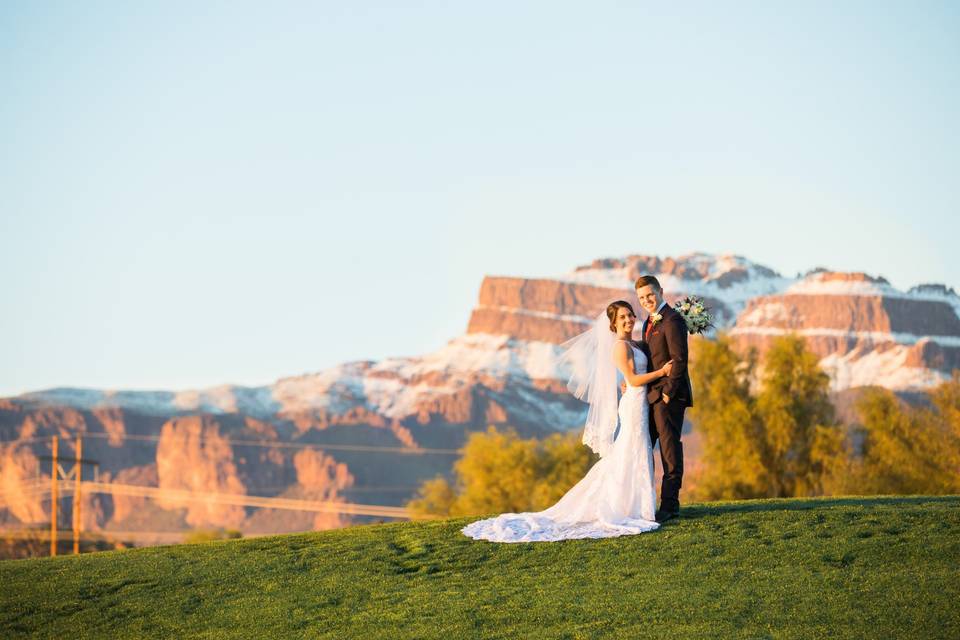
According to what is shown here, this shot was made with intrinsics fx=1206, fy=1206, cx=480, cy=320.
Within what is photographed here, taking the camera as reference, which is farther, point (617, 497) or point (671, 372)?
point (617, 497)

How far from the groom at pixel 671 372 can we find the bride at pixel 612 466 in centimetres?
18

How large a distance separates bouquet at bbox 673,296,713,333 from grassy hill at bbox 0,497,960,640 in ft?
9.15

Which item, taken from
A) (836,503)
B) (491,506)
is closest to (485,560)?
(836,503)

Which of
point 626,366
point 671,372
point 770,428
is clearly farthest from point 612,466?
point 770,428

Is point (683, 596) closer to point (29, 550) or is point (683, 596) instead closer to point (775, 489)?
point (775, 489)

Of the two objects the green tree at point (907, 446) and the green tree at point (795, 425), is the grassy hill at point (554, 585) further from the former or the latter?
the green tree at point (795, 425)

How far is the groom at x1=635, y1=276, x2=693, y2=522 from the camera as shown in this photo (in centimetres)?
1639

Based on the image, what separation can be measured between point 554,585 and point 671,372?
3.44 meters

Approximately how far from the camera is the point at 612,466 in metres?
17.1

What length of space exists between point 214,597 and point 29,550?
11711cm

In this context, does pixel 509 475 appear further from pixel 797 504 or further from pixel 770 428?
pixel 797 504

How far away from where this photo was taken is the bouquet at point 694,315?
17.5 meters

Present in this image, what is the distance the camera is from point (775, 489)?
53.7m

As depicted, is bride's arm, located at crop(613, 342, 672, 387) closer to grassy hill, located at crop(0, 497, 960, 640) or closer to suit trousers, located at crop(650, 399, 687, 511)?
suit trousers, located at crop(650, 399, 687, 511)
